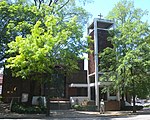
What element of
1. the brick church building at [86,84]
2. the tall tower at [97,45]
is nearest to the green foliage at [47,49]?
the brick church building at [86,84]

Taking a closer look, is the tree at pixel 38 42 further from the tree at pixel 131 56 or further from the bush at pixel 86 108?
the bush at pixel 86 108

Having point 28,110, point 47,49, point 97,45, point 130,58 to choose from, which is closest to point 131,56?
point 130,58

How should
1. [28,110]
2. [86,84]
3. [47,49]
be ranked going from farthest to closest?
1. [86,84]
2. [28,110]
3. [47,49]

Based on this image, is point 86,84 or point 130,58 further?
point 86,84

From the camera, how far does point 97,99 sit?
28781 millimetres

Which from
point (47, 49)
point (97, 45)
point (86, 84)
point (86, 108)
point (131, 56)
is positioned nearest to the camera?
point (47, 49)

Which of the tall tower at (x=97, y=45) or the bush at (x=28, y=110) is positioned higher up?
the tall tower at (x=97, y=45)

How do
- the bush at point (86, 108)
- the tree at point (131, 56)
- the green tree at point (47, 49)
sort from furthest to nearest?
the bush at point (86, 108), the tree at point (131, 56), the green tree at point (47, 49)

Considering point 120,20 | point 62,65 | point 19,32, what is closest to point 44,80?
point 62,65

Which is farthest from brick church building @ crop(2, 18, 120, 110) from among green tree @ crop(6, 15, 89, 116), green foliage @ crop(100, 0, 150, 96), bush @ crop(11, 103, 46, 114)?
green tree @ crop(6, 15, 89, 116)

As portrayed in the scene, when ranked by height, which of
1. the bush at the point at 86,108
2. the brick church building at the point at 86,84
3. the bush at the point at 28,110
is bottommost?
the bush at the point at 86,108

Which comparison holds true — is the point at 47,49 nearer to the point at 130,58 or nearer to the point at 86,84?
the point at 130,58

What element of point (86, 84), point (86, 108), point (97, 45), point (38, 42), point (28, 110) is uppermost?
point (97, 45)

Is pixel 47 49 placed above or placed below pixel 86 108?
above
